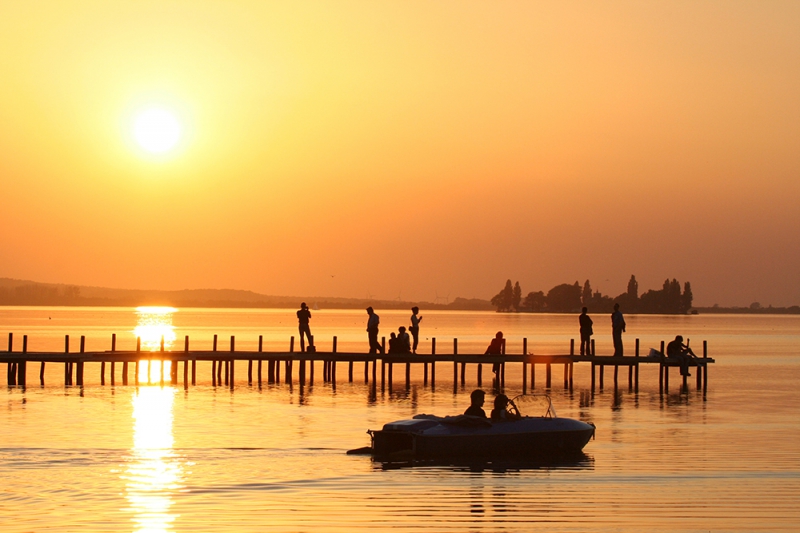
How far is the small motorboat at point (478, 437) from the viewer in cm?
2525

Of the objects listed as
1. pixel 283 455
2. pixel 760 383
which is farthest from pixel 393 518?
pixel 760 383

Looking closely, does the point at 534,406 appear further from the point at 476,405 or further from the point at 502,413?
the point at 476,405

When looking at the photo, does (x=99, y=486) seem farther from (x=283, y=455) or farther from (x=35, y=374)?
(x=35, y=374)

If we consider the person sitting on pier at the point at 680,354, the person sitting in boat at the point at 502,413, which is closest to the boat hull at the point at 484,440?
the person sitting in boat at the point at 502,413

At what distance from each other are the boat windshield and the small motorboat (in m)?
0.02

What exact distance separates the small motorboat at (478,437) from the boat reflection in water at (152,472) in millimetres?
5004

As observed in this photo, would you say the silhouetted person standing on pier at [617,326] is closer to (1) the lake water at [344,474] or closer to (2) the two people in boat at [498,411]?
(1) the lake water at [344,474]

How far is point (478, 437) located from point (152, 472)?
747 centimetres

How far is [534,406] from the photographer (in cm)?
2662

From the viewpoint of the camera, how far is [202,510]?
19.1 metres

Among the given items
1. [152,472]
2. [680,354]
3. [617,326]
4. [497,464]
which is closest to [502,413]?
[497,464]

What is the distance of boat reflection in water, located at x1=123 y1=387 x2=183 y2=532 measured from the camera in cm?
1847

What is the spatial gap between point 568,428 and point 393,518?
29.1ft

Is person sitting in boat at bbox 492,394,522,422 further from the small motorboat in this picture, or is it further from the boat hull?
the boat hull
